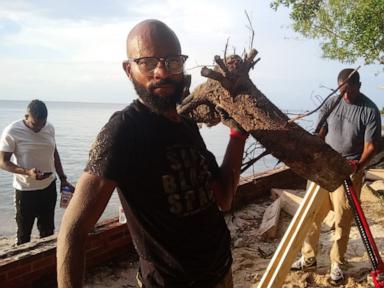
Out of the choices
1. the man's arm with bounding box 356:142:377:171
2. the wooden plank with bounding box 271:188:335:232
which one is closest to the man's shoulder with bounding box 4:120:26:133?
the man's arm with bounding box 356:142:377:171

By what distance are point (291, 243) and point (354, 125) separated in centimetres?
185

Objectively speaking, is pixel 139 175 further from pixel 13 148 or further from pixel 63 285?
pixel 13 148

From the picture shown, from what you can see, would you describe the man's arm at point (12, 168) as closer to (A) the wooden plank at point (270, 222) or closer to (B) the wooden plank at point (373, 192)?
(A) the wooden plank at point (270, 222)

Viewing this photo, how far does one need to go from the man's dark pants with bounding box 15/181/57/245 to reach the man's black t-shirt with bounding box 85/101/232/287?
131 inches

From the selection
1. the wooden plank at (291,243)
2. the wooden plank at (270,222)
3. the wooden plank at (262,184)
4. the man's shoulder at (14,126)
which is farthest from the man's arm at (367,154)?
the man's shoulder at (14,126)

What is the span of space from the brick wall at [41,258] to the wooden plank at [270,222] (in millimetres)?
2077

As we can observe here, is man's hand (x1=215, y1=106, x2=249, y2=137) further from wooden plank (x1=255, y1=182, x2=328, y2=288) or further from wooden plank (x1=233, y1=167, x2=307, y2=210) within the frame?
wooden plank (x1=233, y1=167, x2=307, y2=210)

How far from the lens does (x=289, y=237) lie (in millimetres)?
3127

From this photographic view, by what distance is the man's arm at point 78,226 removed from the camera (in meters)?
1.37

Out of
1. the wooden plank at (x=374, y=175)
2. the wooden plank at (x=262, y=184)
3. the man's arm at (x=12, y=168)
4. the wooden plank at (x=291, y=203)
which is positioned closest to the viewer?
the man's arm at (x=12, y=168)

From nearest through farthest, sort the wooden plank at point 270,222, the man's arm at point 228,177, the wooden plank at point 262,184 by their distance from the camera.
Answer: the man's arm at point 228,177 < the wooden plank at point 270,222 < the wooden plank at point 262,184

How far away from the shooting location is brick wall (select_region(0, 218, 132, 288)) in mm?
3365

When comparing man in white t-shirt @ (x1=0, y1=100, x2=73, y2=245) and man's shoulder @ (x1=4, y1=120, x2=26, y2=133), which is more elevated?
man's shoulder @ (x1=4, y1=120, x2=26, y2=133)

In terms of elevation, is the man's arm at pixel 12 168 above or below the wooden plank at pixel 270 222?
above
